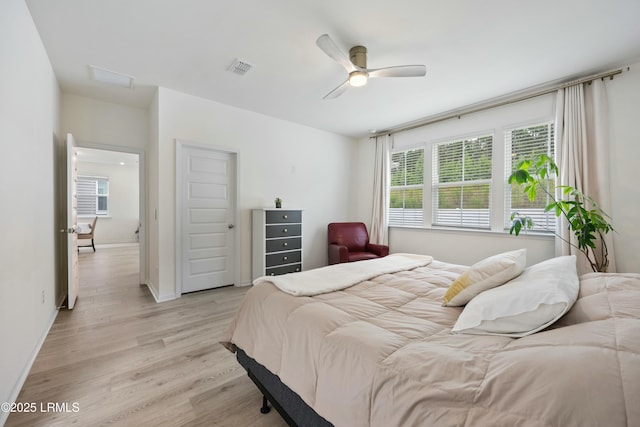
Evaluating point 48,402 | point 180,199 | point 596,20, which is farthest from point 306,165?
point 48,402

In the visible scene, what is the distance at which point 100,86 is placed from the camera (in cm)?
333

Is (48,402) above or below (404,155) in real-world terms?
below

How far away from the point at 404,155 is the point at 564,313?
4156 mm

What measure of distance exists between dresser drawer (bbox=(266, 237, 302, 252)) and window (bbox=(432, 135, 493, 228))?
2327 mm

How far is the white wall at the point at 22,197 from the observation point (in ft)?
5.15

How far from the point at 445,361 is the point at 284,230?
3432mm

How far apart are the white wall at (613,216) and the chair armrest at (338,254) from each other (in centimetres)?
117

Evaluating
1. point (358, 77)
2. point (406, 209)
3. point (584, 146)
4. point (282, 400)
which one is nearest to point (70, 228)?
point (282, 400)

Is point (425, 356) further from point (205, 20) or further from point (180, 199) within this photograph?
point (180, 199)

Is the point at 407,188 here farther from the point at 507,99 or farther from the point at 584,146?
the point at 584,146

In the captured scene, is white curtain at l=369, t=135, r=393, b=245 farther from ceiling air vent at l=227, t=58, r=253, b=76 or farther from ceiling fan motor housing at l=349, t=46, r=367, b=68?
ceiling air vent at l=227, t=58, r=253, b=76

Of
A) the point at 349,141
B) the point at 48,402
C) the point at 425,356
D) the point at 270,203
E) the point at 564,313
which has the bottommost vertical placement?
the point at 48,402

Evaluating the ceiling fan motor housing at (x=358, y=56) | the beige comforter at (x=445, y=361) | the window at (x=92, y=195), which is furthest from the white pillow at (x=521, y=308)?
the window at (x=92, y=195)

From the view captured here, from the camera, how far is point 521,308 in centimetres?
101
